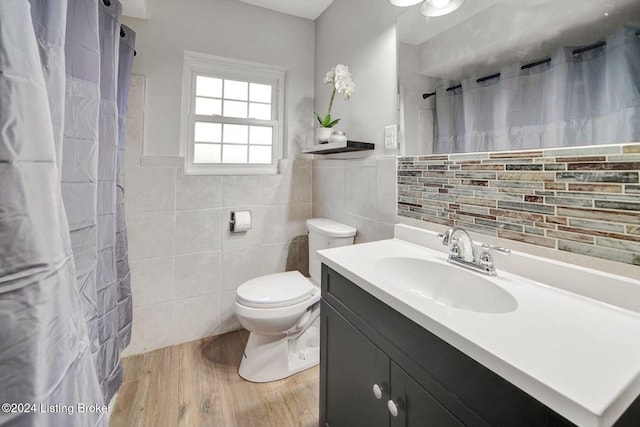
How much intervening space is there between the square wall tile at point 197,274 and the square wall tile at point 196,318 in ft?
0.16

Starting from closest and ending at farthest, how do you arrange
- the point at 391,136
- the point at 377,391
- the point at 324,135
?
1. the point at 377,391
2. the point at 391,136
3. the point at 324,135

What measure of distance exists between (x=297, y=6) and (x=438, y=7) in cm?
123

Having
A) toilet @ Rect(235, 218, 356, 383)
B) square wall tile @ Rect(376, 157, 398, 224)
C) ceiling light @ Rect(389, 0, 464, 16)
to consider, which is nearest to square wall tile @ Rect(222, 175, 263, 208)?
toilet @ Rect(235, 218, 356, 383)

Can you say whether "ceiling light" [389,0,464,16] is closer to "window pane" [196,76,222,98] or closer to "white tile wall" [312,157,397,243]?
"white tile wall" [312,157,397,243]

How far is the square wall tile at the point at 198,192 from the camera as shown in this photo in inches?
69.7

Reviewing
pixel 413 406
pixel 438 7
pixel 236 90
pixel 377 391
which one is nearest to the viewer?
pixel 413 406

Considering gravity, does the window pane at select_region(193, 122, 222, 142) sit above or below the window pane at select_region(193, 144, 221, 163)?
above

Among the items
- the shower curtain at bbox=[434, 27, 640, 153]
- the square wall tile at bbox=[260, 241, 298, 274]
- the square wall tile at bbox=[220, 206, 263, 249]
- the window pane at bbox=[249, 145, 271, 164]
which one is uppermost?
the window pane at bbox=[249, 145, 271, 164]

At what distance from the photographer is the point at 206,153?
6.40ft

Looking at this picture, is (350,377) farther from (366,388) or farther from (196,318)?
(196,318)

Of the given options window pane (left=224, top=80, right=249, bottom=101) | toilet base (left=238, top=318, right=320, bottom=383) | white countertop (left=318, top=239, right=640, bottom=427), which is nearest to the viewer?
white countertop (left=318, top=239, right=640, bottom=427)

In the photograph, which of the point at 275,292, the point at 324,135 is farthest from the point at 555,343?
→ the point at 324,135

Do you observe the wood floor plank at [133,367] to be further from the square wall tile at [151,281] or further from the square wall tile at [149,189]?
the square wall tile at [149,189]

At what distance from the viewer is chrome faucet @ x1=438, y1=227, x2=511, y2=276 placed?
0.90 meters
